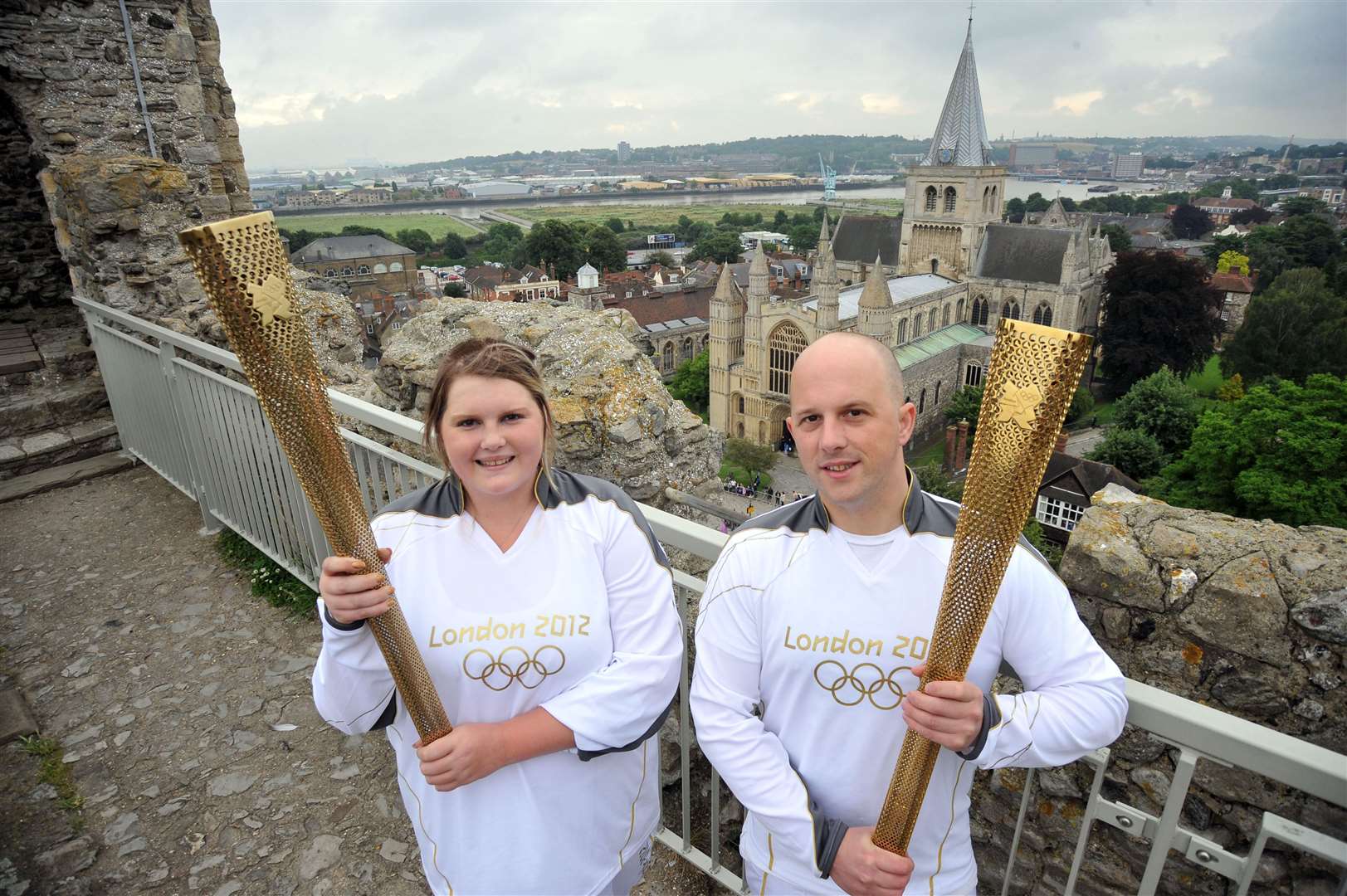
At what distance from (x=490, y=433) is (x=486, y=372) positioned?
0.15 m

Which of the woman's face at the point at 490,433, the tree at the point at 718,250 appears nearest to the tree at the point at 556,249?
the tree at the point at 718,250

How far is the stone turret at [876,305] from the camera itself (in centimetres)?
4091

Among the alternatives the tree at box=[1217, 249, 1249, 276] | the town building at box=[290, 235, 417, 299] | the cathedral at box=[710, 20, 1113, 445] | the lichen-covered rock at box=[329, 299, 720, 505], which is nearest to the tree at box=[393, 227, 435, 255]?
the town building at box=[290, 235, 417, 299]

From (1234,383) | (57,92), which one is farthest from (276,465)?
(1234,383)

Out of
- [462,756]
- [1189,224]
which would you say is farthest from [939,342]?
[1189,224]

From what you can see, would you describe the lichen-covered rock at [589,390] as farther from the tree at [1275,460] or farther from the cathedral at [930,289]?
the cathedral at [930,289]

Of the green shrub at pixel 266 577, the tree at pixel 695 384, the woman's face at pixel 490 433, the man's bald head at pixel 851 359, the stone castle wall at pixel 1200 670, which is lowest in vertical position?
the tree at pixel 695 384

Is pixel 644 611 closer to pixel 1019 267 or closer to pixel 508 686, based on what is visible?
pixel 508 686

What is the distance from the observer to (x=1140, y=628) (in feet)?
8.94

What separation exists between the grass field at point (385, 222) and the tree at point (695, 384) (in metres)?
69.3

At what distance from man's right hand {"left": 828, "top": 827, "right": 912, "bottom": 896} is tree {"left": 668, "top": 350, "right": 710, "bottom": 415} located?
1871 inches

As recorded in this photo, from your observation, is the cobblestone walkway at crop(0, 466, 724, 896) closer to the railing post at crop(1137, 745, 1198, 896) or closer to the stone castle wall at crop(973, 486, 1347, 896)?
the stone castle wall at crop(973, 486, 1347, 896)

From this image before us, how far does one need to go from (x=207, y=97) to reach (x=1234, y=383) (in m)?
41.6

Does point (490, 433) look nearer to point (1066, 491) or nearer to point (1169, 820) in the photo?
point (1169, 820)
